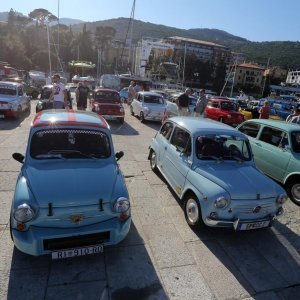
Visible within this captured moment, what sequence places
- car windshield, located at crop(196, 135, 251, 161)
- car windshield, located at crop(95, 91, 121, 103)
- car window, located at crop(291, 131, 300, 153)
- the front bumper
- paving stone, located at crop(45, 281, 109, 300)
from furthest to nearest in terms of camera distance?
car windshield, located at crop(95, 91, 121, 103) < car window, located at crop(291, 131, 300, 153) < car windshield, located at crop(196, 135, 251, 161) < the front bumper < paving stone, located at crop(45, 281, 109, 300)

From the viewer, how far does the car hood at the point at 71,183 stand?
3.93 metres

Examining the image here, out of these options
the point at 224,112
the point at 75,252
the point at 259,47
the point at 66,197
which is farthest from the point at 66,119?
the point at 259,47

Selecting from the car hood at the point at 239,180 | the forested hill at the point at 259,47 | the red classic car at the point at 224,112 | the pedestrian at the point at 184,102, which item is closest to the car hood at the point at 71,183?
the car hood at the point at 239,180

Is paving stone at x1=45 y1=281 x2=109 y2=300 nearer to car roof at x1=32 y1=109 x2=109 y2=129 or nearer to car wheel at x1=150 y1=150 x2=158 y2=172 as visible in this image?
car roof at x1=32 y1=109 x2=109 y2=129

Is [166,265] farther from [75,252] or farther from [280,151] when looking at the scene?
[280,151]

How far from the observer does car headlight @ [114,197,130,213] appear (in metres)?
4.12

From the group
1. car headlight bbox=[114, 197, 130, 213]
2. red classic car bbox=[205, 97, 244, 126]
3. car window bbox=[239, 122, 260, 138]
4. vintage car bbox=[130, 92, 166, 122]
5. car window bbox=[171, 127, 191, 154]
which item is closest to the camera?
car headlight bbox=[114, 197, 130, 213]

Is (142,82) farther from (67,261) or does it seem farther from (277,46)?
(277,46)

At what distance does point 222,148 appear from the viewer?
6.06m

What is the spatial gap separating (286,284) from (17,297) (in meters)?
3.64

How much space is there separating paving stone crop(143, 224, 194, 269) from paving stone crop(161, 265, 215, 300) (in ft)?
0.44

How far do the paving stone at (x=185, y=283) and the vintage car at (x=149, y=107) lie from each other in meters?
11.3

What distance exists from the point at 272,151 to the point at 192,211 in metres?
3.46

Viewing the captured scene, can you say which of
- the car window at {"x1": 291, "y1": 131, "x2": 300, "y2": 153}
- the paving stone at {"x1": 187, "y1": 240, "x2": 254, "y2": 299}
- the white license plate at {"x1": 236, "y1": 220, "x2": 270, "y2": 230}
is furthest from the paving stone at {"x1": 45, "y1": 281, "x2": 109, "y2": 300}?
the car window at {"x1": 291, "y1": 131, "x2": 300, "y2": 153}
